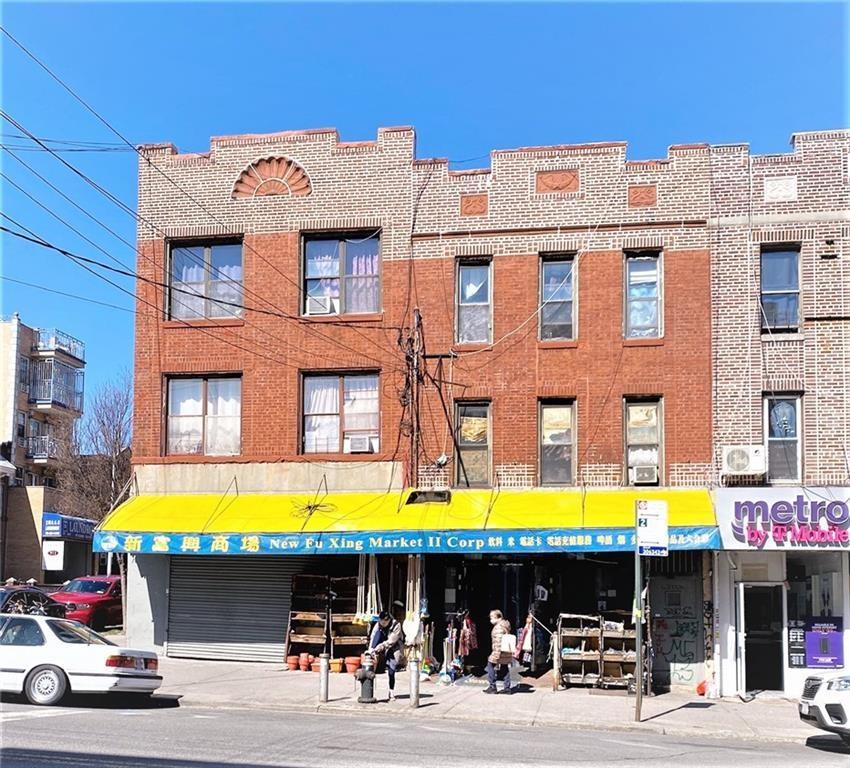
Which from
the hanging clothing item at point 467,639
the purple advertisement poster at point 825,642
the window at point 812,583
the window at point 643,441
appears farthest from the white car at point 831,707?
the hanging clothing item at point 467,639

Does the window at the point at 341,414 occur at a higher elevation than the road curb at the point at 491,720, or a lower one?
higher

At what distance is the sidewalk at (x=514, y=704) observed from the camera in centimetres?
1522

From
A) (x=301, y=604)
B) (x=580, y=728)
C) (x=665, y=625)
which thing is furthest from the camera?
(x=301, y=604)

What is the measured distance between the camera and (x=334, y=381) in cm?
2173

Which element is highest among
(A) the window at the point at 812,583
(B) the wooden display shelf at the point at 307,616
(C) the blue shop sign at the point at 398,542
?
(C) the blue shop sign at the point at 398,542

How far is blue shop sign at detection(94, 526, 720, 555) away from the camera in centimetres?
1819

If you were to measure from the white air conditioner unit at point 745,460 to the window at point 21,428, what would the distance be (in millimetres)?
46586

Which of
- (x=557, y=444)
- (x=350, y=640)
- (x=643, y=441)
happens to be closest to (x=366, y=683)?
(x=350, y=640)

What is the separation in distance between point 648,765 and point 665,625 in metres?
8.63

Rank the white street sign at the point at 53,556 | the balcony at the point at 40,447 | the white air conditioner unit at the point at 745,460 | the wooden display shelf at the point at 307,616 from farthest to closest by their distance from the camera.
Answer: the balcony at the point at 40,447, the white street sign at the point at 53,556, the wooden display shelf at the point at 307,616, the white air conditioner unit at the point at 745,460

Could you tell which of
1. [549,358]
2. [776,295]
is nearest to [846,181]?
[776,295]

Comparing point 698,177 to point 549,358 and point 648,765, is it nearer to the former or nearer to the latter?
point 549,358

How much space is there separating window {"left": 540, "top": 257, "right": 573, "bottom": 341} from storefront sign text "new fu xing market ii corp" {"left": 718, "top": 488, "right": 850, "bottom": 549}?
481 centimetres

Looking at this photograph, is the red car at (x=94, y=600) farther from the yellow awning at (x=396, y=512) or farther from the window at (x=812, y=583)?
the window at (x=812, y=583)
